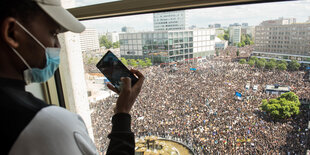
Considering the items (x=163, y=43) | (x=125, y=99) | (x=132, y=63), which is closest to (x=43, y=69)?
(x=125, y=99)

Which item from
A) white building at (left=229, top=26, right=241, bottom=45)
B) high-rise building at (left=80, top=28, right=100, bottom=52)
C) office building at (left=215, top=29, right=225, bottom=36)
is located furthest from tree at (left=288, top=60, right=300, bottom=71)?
high-rise building at (left=80, top=28, right=100, bottom=52)

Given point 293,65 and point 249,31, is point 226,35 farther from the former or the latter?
point 293,65

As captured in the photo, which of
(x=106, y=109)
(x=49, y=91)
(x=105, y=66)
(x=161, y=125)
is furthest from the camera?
(x=161, y=125)

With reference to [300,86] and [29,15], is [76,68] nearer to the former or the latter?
[29,15]

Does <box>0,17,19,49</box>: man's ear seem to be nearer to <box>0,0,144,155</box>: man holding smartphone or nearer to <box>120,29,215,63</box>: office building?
<box>0,0,144,155</box>: man holding smartphone

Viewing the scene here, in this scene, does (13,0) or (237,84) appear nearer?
(13,0)

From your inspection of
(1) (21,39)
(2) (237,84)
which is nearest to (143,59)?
(2) (237,84)
